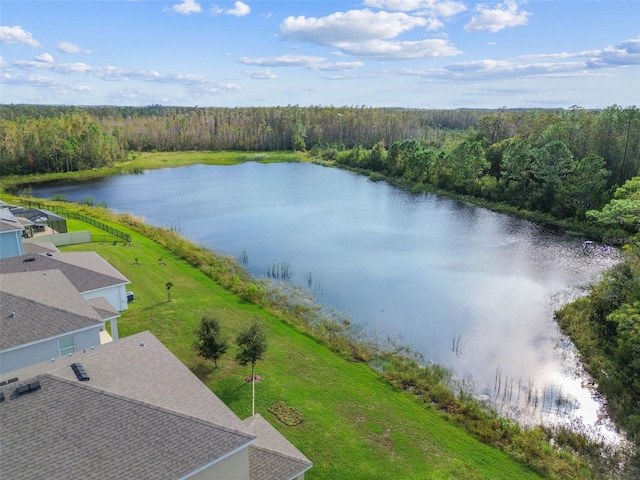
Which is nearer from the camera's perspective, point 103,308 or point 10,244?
point 103,308

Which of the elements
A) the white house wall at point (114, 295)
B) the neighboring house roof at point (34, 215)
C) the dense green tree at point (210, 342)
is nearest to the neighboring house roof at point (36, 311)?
the white house wall at point (114, 295)

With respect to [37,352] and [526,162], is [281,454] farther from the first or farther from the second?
[526,162]

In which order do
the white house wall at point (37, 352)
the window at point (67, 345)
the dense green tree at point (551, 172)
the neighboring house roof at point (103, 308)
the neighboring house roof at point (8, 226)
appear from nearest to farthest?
the white house wall at point (37, 352) < the window at point (67, 345) < the neighboring house roof at point (103, 308) < the neighboring house roof at point (8, 226) < the dense green tree at point (551, 172)

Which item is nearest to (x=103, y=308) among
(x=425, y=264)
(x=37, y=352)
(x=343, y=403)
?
(x=37, y=352)

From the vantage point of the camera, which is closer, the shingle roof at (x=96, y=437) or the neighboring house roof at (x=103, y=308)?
the shingle roof at (x=96, y=437)

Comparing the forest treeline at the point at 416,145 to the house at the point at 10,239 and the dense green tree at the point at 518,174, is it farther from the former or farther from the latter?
the house at the point at 10,239

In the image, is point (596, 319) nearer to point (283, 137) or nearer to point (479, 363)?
point (479, 363)
